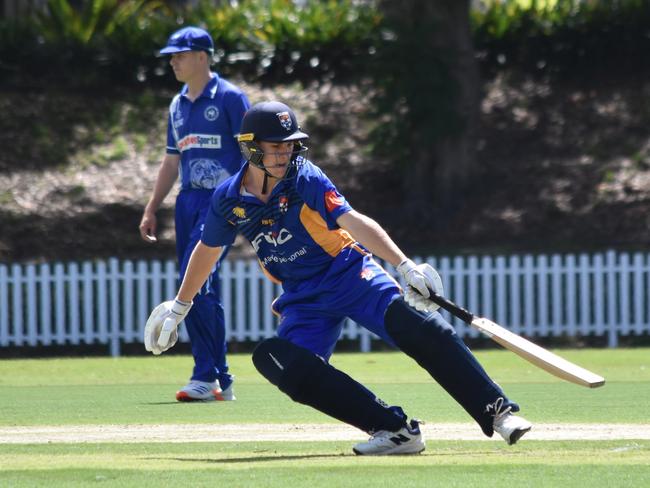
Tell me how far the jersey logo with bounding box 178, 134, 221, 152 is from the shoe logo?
301 cm

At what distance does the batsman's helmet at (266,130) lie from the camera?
19.6 feet

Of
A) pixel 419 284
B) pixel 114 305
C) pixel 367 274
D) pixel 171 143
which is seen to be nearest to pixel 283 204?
pixel 367 274

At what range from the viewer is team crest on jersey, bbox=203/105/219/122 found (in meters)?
8.36

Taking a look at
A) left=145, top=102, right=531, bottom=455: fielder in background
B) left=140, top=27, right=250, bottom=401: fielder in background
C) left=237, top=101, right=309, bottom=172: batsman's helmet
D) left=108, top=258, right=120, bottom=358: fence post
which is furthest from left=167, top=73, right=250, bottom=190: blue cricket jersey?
left=108, top=258, right=120, bottom=358: fence post

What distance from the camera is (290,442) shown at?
6258 mm

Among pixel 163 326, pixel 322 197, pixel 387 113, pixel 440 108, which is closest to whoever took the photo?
pixel 322 197

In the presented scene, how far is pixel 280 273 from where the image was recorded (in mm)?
6215

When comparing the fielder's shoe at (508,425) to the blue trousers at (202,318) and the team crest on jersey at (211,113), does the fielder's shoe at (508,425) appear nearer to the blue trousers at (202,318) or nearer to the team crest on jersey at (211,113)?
the blue trousers at (202,318)

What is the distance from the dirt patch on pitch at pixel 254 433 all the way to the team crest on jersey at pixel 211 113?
2.19m

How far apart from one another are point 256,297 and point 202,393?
6.06 meters

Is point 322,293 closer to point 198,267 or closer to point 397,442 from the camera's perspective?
point 198,267

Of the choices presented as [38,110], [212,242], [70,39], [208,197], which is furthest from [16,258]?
[212,242]

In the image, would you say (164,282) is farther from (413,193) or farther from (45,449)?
(45,449)

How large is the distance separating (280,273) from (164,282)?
8289 millimetres
